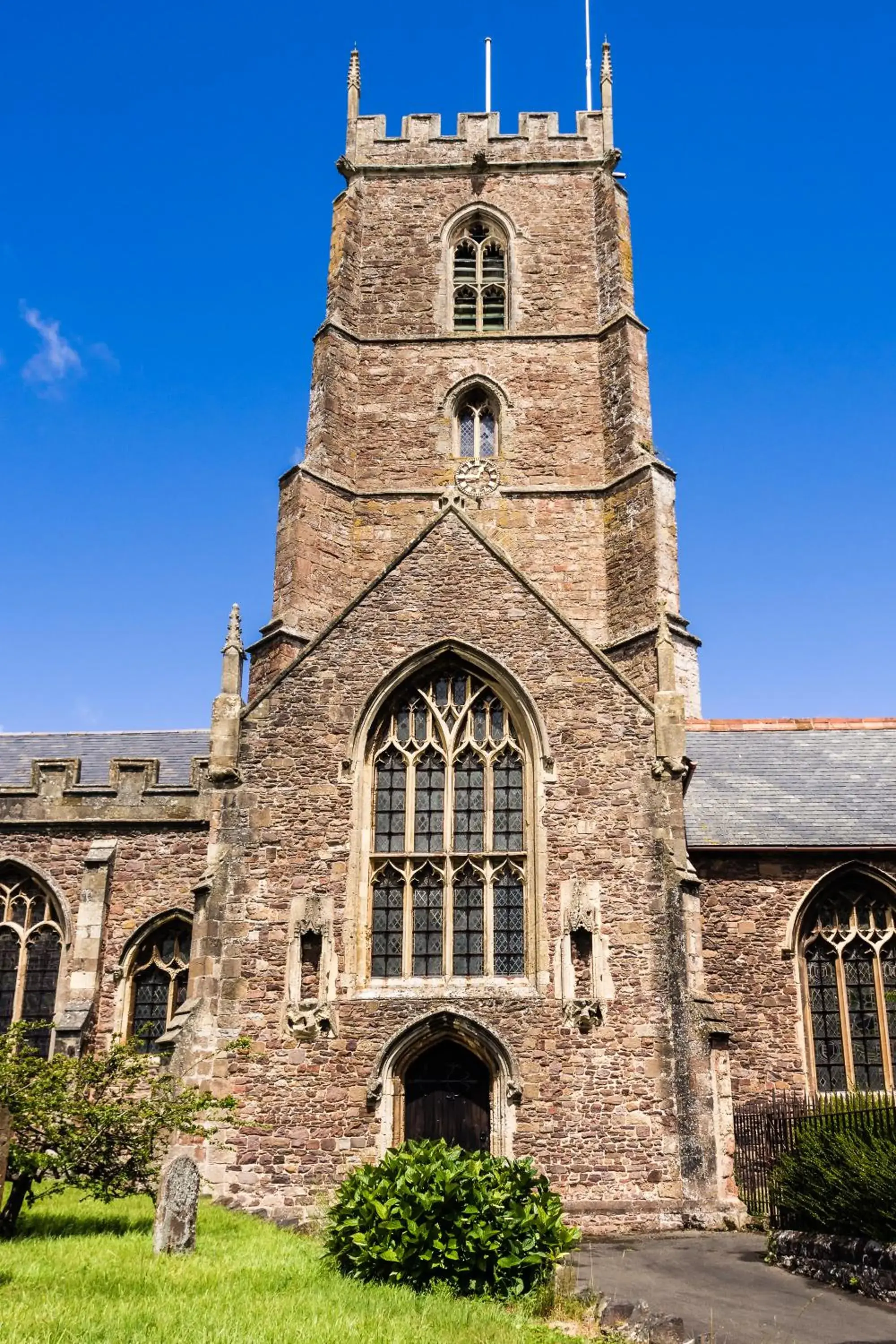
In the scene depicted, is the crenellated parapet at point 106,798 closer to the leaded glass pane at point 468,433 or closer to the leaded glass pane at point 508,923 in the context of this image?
the leaded glass pane at point 508,923

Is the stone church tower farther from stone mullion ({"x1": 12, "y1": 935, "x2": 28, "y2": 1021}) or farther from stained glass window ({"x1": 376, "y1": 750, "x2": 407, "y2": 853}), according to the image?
stone mullion ({"x1": 12, "y1": 935, "x2": 28, "y2": 1021})

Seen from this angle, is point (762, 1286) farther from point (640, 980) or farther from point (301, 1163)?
point (301, 1163)

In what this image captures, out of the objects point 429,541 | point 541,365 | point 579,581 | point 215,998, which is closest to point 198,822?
point 215,998

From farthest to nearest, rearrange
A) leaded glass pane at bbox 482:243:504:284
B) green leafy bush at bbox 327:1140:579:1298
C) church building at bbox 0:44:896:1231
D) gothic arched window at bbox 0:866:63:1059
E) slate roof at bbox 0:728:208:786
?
leaded glass pane at bbox 482:243:504:284, slate roof at bbox 0:728:208:786, gothic arched window at bbox 0:866:63:1059, church building at bbox 0:44:896:1231, green leafy bush at bbox 327:1140:579:1298

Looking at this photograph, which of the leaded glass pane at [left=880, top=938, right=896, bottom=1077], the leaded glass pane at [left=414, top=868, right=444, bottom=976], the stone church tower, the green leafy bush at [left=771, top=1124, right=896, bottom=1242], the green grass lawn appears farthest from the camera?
the leaded glass pane at [left=880, top=938, right=896, bottom=1077]

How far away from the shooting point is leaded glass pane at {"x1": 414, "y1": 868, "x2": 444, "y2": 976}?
15.3 metres

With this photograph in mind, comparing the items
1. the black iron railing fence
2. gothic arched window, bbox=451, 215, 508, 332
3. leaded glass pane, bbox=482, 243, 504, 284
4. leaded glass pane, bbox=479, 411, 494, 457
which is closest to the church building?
the black iron railing fence

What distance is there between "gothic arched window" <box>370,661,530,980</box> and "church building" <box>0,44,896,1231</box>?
39mm

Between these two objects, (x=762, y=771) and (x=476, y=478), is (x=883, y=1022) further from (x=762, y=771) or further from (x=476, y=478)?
(x=476, y=478)

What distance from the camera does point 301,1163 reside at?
14.1 metres

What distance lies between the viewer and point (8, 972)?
18609 mm

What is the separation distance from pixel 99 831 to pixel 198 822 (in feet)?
5.46

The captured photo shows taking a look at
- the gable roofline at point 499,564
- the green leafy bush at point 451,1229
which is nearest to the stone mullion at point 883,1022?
the gable roofline at point 499,564

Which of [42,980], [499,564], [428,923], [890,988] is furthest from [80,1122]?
[890,988]
